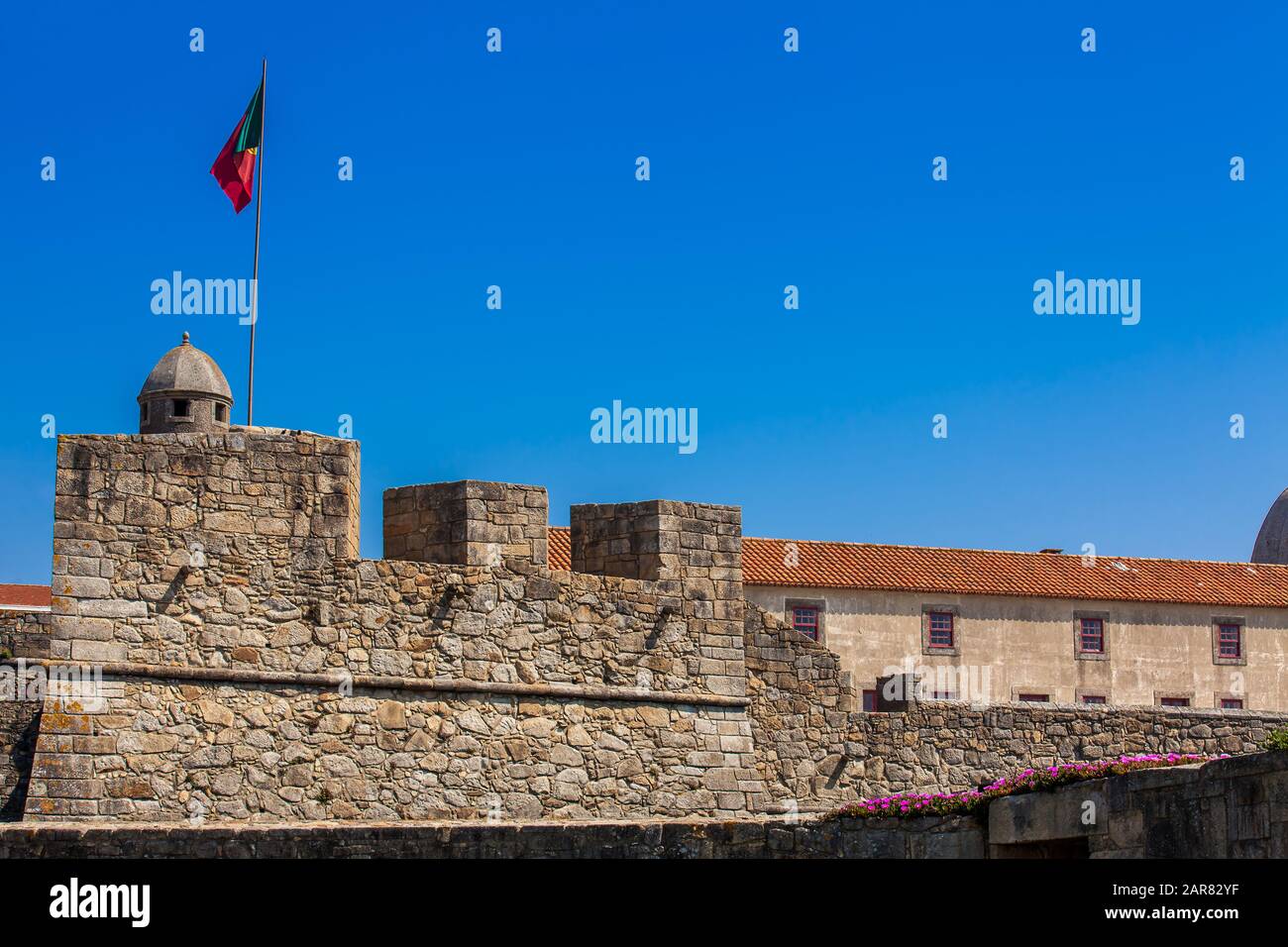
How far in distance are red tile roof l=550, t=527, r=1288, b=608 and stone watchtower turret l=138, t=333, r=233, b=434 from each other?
11.3 m

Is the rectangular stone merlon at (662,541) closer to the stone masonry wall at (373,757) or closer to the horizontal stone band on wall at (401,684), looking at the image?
the horizontal stone band on wall at (401,684)

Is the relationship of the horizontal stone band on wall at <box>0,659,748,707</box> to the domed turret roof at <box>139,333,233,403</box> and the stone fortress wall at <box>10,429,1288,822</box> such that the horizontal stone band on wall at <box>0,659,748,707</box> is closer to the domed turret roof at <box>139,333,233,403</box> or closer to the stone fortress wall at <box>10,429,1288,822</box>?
the stone fortress wall at <box>10,429,1288,822</box>

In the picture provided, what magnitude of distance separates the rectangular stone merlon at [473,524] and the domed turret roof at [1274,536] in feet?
130

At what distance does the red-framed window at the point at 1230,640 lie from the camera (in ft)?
136

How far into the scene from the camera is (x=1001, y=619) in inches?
1565

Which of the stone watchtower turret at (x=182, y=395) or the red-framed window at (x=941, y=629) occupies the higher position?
the stone watchtower turret at (x=182, y=395)

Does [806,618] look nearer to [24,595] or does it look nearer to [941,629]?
[941,629]

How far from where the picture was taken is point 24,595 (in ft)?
190

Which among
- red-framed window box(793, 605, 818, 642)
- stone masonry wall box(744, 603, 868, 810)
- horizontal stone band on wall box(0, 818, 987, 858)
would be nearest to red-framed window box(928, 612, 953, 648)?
red-framed window box(793, 605, 818, 642)

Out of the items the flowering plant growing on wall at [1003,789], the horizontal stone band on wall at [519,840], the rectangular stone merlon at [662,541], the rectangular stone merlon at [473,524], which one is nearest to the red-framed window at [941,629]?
the rectangular stone merlon at [662,541]

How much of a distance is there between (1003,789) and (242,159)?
1198 cm

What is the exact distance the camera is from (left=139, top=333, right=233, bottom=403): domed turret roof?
31.0 meters
